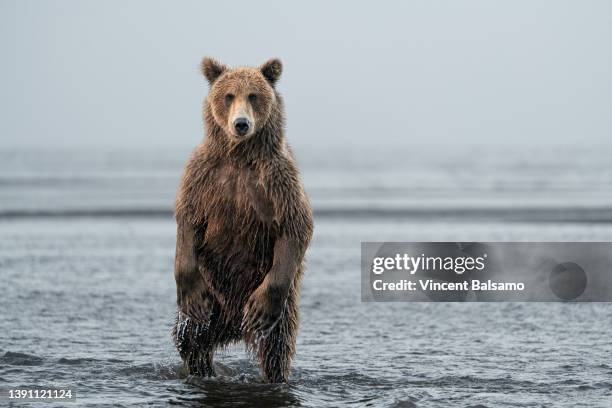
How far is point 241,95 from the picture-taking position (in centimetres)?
629

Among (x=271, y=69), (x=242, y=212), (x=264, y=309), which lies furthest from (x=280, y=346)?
(x=271, y=69)

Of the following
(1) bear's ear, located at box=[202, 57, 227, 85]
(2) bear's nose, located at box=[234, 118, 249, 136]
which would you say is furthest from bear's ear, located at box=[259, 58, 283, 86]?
(2) bear's nose, located at box=[234, 118, 249, 136]

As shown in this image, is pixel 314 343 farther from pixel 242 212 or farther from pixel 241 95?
pixel 241 95

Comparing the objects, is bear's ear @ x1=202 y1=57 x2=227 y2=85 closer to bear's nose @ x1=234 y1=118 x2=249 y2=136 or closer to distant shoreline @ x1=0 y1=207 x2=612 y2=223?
bear's nose @ x1=234 y1=118 x2=249 y2=136

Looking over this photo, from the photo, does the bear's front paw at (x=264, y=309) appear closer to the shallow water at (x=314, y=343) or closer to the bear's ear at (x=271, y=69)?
the shallow water at (x=314, y=343)

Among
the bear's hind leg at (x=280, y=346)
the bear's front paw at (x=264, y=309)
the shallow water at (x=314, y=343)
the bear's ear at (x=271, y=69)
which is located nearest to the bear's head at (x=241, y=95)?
the bear's ear at (x=271, y=69)

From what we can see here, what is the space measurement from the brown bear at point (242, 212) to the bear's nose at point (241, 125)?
4.3 inches

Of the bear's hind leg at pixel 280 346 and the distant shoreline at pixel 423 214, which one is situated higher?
the distant shoreline at pixel 423 214

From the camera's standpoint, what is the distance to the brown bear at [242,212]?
6.42m

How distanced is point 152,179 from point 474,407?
3081 centimetres

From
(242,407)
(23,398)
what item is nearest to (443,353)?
(242,407)

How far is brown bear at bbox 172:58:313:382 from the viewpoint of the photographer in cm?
642

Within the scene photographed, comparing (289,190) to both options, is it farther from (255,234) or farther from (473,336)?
(473,336)

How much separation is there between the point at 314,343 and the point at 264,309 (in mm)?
2376
